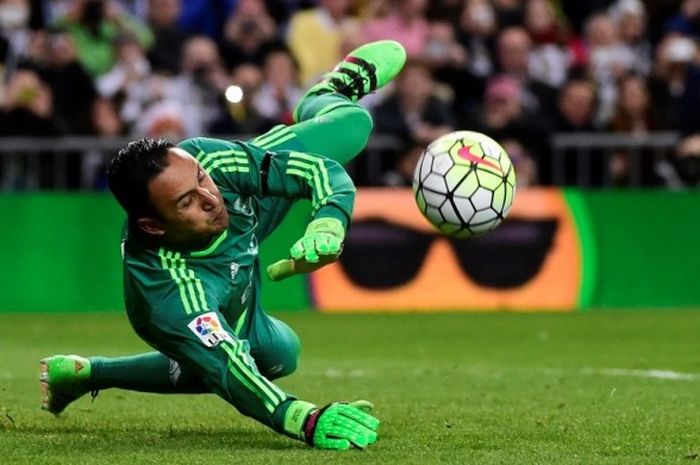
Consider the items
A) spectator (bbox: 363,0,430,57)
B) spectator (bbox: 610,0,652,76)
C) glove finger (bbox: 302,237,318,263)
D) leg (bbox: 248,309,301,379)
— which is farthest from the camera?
spectator (bbox: 610,0,652,76)

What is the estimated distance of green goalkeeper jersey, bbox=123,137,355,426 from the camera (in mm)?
6715

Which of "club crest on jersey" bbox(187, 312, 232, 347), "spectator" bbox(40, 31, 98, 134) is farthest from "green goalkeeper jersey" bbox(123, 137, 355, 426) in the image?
"spectator" bbox(40, 31, 98, 134)

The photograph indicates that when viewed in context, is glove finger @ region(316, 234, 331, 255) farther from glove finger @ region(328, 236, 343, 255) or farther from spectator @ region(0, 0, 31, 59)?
spectator @ region(0, 0, 31, 59)

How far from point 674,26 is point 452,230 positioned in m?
11.2

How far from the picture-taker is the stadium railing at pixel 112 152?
54.2 feet

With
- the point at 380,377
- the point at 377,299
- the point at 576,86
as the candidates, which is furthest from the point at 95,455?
the point at 576,86

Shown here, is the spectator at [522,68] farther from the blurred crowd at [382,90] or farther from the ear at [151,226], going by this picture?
the ear at [151,226]

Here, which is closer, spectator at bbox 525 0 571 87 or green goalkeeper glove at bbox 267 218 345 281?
green goalkeeper glove at bbox 267 218 345 281

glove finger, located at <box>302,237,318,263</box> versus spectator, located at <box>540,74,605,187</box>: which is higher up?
glove finger, located at <box>302,237,318,263</box>

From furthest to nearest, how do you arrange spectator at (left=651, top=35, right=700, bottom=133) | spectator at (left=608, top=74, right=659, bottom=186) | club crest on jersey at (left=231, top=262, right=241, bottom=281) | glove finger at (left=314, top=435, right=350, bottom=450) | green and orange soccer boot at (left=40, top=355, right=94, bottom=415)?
spectator at (left=651, top=35, right=700, bottom=133)
spectator at (left=608, top=74, right=659, bottom=186)
green and orange soccer boot at (left=40, top=355, right=94, bottom=415)
club crest on jersey at (left=231, top=262, right=241, bottom=281)
glove finger at (left=314, top=435, right=350, bottom=450)

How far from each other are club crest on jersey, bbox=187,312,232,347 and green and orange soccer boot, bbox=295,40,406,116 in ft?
6.57

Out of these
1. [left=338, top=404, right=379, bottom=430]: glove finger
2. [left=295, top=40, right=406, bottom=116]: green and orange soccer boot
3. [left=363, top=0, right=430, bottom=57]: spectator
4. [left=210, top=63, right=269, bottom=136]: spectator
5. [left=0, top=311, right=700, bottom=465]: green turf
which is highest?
[left=295, top=40, right=406, bottom=116]: green and orange soccer boot

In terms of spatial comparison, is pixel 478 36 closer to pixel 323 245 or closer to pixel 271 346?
pixel 271 346

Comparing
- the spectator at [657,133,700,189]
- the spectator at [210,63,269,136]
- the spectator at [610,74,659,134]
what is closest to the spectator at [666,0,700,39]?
the spectator at [610,74,659,134]
